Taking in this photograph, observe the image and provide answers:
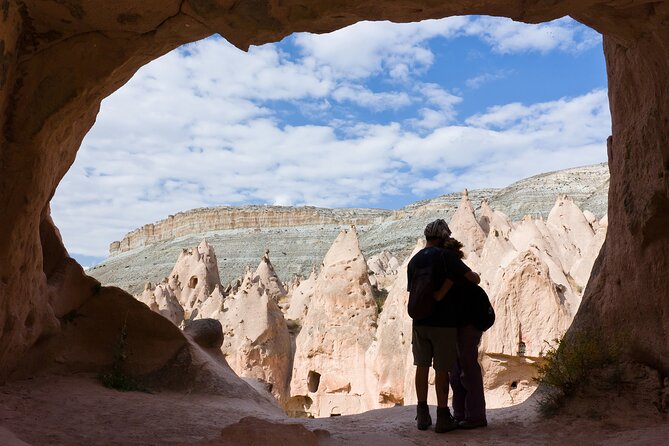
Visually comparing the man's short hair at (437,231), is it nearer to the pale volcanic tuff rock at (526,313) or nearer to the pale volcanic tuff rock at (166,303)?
the pale volcanic tuff rock at (526,313)

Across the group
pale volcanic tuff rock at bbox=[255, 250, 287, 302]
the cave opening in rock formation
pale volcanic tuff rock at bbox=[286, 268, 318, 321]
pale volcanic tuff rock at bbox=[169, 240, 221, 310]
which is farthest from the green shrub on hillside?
pale volcanic tuff rock at bbox=[169, 240, 221, 310]

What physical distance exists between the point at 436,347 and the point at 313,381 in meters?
11.6

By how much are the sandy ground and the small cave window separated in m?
10.1

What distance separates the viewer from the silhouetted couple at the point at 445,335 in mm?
4730

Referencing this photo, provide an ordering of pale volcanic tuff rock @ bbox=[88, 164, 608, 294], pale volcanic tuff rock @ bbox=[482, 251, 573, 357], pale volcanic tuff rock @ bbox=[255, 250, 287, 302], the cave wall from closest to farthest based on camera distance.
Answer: the cave wall → pale volcanic tuff rock @ bbox=[482, 251, 573, 357] → pale volcanic tuff rock @ bbox=[255, 250, 287, 302] → pale volcanic tuff rock @ bbox=[88, 164, 608, 294]

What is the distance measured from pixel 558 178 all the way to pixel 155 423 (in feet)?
199

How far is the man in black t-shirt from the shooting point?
4719 mm

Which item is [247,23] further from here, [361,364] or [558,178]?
[558,178]

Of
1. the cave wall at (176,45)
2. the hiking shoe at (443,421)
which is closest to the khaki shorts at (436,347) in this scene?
the hiking shoe at (443,421)

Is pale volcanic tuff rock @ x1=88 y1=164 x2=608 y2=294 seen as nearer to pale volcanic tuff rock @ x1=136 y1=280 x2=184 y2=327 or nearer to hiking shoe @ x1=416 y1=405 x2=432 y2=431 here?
pale volcanic tuff rock @ x1=136 y1=280 x2=184 y2=327

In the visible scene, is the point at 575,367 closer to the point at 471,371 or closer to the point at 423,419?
the point at 471,371

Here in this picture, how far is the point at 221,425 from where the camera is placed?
15.9 ft

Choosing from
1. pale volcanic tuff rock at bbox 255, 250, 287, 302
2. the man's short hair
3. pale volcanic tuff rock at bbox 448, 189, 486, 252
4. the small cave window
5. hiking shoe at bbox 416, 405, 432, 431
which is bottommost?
the small cave window

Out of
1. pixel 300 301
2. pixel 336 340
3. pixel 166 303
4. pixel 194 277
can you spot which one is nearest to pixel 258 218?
pixel 194 277
